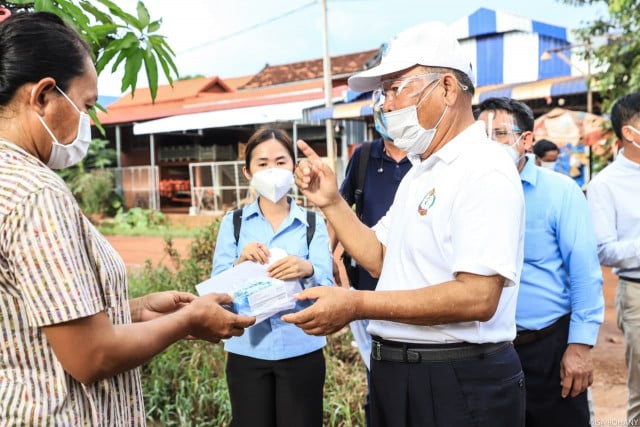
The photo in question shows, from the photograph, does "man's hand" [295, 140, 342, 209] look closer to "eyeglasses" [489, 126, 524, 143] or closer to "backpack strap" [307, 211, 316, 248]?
"backpack strap" [307, 211, 316, 248]

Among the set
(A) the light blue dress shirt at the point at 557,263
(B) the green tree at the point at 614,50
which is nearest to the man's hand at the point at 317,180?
(A) the light blue dress shirt at the point at 557,263

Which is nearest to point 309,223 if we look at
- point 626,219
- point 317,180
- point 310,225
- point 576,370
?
point 310,225

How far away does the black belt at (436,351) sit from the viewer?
192cm

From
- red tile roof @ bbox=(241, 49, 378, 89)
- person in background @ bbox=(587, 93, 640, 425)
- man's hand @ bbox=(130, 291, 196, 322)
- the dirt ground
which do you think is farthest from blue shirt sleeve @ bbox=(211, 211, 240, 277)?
red tile roof @ bbox=(241, 49, 378, 89)

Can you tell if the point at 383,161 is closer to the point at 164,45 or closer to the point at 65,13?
the point at 164,45

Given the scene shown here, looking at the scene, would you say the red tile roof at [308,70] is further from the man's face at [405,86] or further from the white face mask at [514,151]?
the man's face at [405,86]

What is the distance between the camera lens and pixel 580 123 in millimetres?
10562

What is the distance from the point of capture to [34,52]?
4.66 ft

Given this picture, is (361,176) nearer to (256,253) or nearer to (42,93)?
(256,253)

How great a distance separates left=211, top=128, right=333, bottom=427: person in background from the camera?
9.36 ft

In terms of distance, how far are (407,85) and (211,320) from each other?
3.35 feet

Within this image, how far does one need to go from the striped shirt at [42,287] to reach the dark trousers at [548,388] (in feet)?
6.80

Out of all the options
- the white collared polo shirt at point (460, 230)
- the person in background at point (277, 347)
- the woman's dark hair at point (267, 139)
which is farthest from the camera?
the woman's dark hair at point (267, 139)

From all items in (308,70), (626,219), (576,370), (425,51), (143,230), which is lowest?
(143,230)
